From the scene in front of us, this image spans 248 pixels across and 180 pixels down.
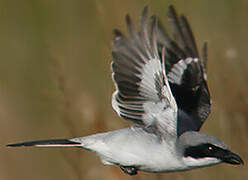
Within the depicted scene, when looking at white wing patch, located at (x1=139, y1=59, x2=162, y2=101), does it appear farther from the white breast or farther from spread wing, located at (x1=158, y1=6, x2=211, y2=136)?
spread wing, located at (x1=158, y1=6, x2=211, y2=136)

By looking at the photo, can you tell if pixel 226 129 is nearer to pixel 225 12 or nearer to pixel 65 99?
pixel 65 99

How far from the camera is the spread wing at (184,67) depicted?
425cm

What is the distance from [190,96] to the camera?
4301 mm

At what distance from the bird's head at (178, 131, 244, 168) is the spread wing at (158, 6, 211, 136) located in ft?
1.61

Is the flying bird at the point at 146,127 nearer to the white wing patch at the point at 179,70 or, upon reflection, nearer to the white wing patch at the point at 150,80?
the white wing patch at the point at 150,80

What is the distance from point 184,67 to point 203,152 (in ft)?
2.64

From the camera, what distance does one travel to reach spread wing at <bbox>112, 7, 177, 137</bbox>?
3615 millimetres

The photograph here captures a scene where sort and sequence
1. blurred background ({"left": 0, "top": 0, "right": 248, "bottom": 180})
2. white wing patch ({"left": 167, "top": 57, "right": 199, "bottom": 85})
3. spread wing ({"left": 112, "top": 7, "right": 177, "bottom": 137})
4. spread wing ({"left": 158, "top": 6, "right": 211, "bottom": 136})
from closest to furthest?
spread wing ({"left": 112, "top": 7, "right": 177, "bottom": 137})
blurred background ({"left": 0, "top": 0, "right": 248, "bottom": 180})
spread wing ({"left": 158, "top": 6, "right": 211, "bottom": 136})
white wing patch ({"left": 167, "top": 57, "right": 199, "bottom": 85})

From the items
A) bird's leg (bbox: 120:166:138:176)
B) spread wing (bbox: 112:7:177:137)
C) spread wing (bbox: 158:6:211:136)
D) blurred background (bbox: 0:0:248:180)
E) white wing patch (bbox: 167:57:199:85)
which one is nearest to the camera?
spread wing (bbox: 112:7:177:137)

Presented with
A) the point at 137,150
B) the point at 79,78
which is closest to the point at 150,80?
the point at 137,150

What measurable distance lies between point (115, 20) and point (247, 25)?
44.7 inches

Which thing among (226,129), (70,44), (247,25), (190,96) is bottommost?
(226,129)

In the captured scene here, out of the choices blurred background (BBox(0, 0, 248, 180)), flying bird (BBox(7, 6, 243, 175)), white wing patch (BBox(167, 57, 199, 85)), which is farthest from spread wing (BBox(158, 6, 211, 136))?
flying bird (BBox(7, 6, 243, 175))

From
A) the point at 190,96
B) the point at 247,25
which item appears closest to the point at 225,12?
the point at 247,25
